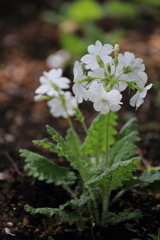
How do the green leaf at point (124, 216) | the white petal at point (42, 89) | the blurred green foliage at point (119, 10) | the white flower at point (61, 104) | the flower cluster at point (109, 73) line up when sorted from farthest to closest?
1. the blurred green foliage at point (119, 10)
2. the white flower at point (61, 104)
3. the white petal at point (42, 89)
4. the green leaf at point (124, 216)
5. the flower cluster at point (109, 73)

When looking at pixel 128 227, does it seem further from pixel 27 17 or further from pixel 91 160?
pixel 27 17

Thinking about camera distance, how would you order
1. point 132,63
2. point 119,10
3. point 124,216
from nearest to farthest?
point 132,63 → point 124,216 → point 119,10

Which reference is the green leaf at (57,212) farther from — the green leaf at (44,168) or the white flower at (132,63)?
the white flower at (132,63)

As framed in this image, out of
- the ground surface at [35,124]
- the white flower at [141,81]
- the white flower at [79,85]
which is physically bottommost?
the ground surface at [35,124]

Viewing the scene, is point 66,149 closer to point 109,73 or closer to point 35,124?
point 109,73

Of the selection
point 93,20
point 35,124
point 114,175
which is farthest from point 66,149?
point 93,20

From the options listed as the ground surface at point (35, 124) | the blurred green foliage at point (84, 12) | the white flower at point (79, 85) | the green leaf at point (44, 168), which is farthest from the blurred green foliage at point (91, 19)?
the white flower at point (79, 85)
